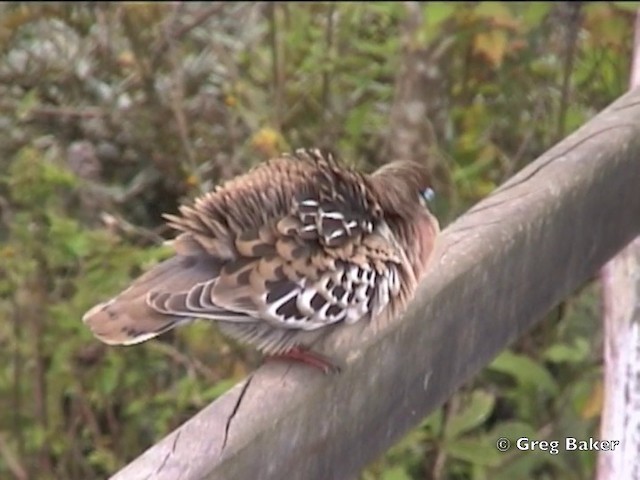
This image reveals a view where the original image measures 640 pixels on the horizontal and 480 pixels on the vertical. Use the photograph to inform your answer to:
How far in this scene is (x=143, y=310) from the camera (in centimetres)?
183

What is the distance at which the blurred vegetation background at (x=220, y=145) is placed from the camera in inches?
134

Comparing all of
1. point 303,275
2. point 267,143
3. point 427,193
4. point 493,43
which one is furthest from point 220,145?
point 303,275

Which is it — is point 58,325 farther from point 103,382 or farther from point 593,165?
point 593,165

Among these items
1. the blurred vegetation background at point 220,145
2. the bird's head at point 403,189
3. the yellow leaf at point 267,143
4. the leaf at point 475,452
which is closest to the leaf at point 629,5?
the blurred vegetation background at point 220,145

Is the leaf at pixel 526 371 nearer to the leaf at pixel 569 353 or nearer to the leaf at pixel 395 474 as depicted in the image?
the leaf at pixel 569 353

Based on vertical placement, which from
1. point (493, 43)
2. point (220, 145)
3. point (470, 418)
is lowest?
point (470, 418)

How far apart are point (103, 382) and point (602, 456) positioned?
149 cm

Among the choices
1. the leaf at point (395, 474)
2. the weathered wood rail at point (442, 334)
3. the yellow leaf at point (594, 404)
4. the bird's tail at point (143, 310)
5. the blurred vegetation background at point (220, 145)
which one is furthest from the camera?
the blurred vegetation background at point (220, 145)

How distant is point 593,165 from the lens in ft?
6.58

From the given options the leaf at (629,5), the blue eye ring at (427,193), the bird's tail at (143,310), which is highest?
the bird's tail at (143,310)

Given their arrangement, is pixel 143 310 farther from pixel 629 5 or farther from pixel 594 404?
pixel 629 5

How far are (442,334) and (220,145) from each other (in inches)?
113

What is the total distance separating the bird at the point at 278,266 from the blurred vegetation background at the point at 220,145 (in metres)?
1.23

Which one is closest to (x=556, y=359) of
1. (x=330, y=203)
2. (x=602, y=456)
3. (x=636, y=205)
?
(x=602, y=456)
